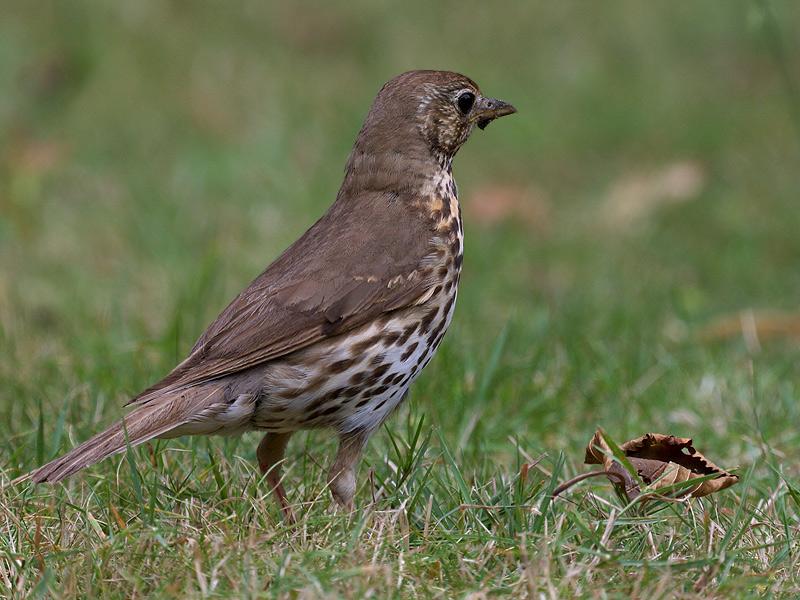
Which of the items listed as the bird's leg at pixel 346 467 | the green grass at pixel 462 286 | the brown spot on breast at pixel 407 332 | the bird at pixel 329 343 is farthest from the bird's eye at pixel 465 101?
the bird's leg at pixel 346 467

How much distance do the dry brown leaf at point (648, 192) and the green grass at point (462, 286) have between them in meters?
0.05

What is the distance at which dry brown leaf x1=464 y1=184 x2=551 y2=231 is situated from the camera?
8.39 m

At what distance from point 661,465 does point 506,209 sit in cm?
481

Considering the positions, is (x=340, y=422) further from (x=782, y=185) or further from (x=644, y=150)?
(x=644, y=150)

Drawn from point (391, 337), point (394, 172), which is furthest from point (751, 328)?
point (391, 337)

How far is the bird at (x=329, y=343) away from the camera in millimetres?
3881

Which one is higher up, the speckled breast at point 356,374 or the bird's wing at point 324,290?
the bird's wing at point 324,290

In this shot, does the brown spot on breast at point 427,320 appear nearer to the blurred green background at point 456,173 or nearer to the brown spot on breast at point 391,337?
the brown spot on breast at point 391,337

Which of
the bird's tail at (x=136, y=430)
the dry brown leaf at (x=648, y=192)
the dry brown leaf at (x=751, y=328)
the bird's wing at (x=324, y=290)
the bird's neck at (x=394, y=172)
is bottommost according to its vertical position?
the dry brown leaf at (x=751, y=328)

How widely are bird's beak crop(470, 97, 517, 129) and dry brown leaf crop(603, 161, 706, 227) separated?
4064mm

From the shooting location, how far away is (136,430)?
3742mm

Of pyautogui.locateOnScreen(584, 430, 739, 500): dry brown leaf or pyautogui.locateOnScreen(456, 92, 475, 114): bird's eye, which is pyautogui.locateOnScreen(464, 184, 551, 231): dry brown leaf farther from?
pyautogui.locateOnScreen(584, 430, 739, 500): dry brown leaf

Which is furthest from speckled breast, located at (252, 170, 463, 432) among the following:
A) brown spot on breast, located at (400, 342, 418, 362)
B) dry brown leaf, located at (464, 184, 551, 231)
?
dry brown leaf, located at (464, 184, 551, 231)

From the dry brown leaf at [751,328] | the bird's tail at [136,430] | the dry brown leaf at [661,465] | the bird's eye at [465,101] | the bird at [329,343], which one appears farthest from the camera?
the dry brown leaf at [751,328]
